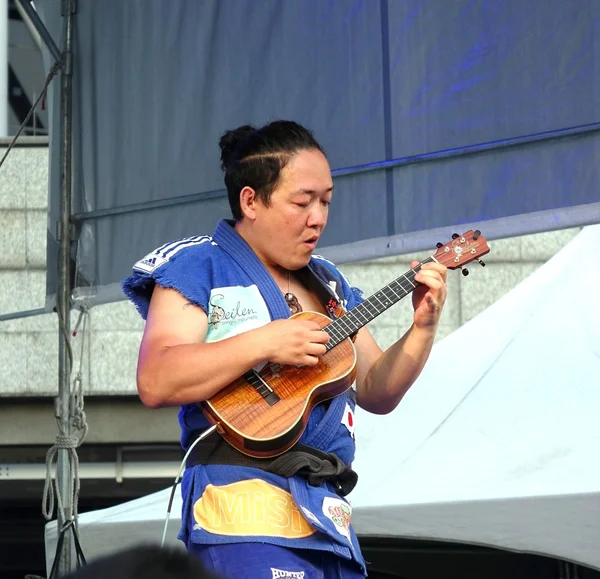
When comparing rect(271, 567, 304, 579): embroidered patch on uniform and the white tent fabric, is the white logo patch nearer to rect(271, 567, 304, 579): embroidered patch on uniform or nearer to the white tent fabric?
rect(271, 567, 304, 579): embroidered patch on uniform

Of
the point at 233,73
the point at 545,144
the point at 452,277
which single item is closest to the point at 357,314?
the point at 545,144

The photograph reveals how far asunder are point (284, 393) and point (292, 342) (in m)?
0.13

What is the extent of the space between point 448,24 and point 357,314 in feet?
4.21

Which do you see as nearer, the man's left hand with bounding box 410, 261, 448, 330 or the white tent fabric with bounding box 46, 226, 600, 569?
the man's left hand with bounding box 410, 261, 448, 330

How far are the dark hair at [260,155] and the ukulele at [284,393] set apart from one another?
29 centimetres

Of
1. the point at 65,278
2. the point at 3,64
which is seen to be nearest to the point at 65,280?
the point at 65,278

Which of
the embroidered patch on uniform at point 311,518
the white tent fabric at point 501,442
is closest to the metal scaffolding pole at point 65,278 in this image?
the white tent fabric at point 501,442

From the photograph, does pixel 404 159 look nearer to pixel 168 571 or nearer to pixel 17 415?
pixel 168 571

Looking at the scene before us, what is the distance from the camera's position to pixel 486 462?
11.9 ft

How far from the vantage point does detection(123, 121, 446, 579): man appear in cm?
220

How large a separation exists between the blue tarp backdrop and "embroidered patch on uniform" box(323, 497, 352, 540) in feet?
3.60

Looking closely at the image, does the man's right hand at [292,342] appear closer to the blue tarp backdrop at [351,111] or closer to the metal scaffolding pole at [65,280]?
the blue tarp backdrop at [351,111]

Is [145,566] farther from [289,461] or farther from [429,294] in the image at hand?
[429,294]

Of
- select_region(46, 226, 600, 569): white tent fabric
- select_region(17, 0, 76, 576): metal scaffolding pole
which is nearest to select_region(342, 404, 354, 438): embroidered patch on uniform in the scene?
select_region(46, 226, 600, 569): white tent fabric
